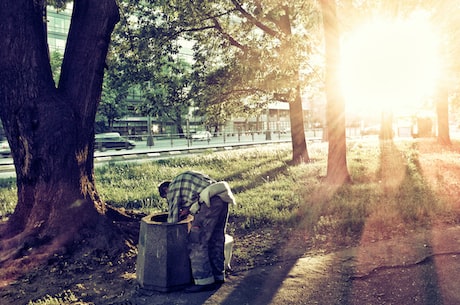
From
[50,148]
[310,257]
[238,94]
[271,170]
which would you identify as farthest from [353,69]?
[50,148]

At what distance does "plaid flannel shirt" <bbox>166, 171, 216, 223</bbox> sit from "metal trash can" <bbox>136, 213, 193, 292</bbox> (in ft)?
0.53

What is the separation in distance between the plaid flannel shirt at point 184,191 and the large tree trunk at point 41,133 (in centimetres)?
206

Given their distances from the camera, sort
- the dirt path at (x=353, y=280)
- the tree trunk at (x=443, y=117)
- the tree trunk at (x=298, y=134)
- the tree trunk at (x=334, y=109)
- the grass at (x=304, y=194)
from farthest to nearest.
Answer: the tree trunk at (x=443, y=117) < the tree trunk at (x=298, y=134) < the tree trunk at (x=334, y=109) < the grass at (x=304, y=194) < the dirt path at (x=353, y=280)

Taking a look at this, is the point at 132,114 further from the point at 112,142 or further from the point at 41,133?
the point at 41,133

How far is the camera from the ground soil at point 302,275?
3.84 meters

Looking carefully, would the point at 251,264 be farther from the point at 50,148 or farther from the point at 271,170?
the point at 271,170

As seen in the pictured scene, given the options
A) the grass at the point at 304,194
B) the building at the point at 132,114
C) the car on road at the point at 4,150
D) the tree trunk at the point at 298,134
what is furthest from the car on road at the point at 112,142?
the tree trunk at the point at 298,134

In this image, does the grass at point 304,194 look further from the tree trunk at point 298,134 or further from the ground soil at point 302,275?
the tree trunk at point 298,134

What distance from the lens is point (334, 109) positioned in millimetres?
10453

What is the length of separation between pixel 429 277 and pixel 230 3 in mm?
11564

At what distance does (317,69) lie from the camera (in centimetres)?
1406

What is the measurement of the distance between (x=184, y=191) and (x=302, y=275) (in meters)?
1.75

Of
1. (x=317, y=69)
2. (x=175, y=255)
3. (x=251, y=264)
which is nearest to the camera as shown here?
(x=175, y=255)

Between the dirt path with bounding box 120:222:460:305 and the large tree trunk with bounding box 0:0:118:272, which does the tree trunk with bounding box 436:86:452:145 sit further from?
the large tree trunk with bounding box 0:0:118:272
